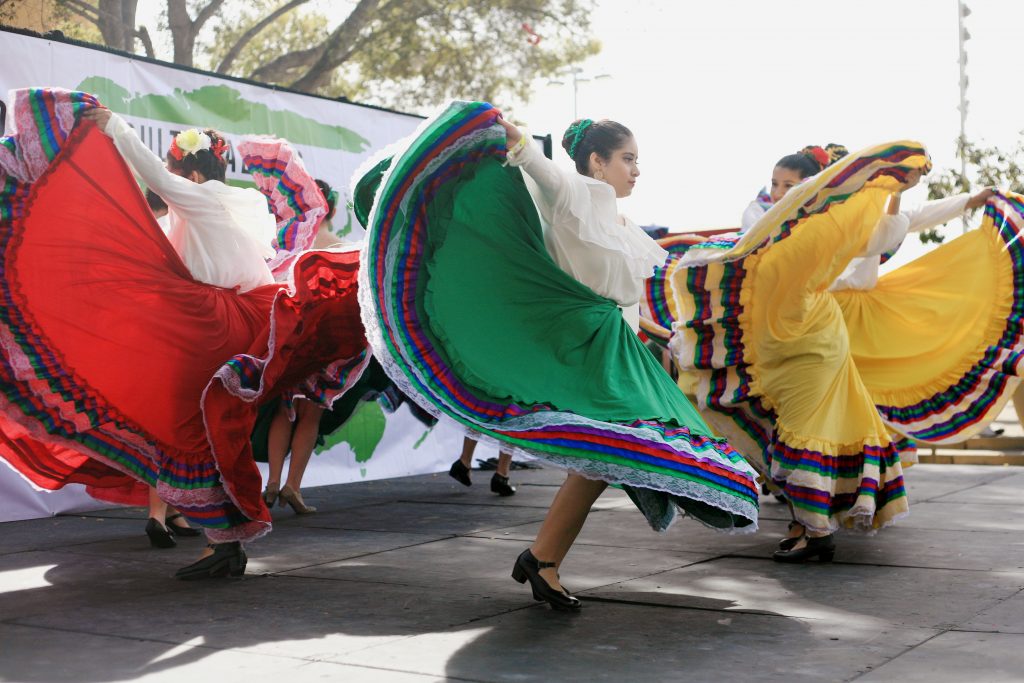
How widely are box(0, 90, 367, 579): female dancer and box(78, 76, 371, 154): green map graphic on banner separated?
2.07 meters

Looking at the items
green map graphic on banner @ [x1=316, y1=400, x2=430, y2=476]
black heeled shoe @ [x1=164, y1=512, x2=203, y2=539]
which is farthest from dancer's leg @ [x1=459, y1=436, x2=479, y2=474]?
black heeled shoe @ [x1=164, y1=512, x2=203, y2=539]

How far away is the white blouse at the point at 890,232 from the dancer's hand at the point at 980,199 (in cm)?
3

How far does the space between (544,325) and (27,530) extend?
312cm

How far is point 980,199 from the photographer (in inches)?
228

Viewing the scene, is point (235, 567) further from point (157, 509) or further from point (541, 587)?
point (541, 587)

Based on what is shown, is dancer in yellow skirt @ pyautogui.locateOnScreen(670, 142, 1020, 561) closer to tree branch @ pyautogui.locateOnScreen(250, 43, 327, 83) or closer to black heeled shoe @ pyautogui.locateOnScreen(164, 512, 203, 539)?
black heeled shoe @ pyautogui.locateOnScreen(164, 512, 203, 539)

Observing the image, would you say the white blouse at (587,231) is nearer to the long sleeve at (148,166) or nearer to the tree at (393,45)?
the long sleeve at (148,166)

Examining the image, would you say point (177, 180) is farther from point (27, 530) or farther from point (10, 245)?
point (27, 530)

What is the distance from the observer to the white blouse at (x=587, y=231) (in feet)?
12.8

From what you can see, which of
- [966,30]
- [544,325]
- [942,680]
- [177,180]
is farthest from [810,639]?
[966,30]

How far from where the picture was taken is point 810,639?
356cm

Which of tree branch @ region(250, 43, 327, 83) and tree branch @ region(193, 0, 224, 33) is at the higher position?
tree branch @ region(193, 0, 224, 33)

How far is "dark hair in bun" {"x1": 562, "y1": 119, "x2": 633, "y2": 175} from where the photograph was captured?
4.32 m

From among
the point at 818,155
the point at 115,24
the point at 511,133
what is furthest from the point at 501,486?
the point at 115,24
